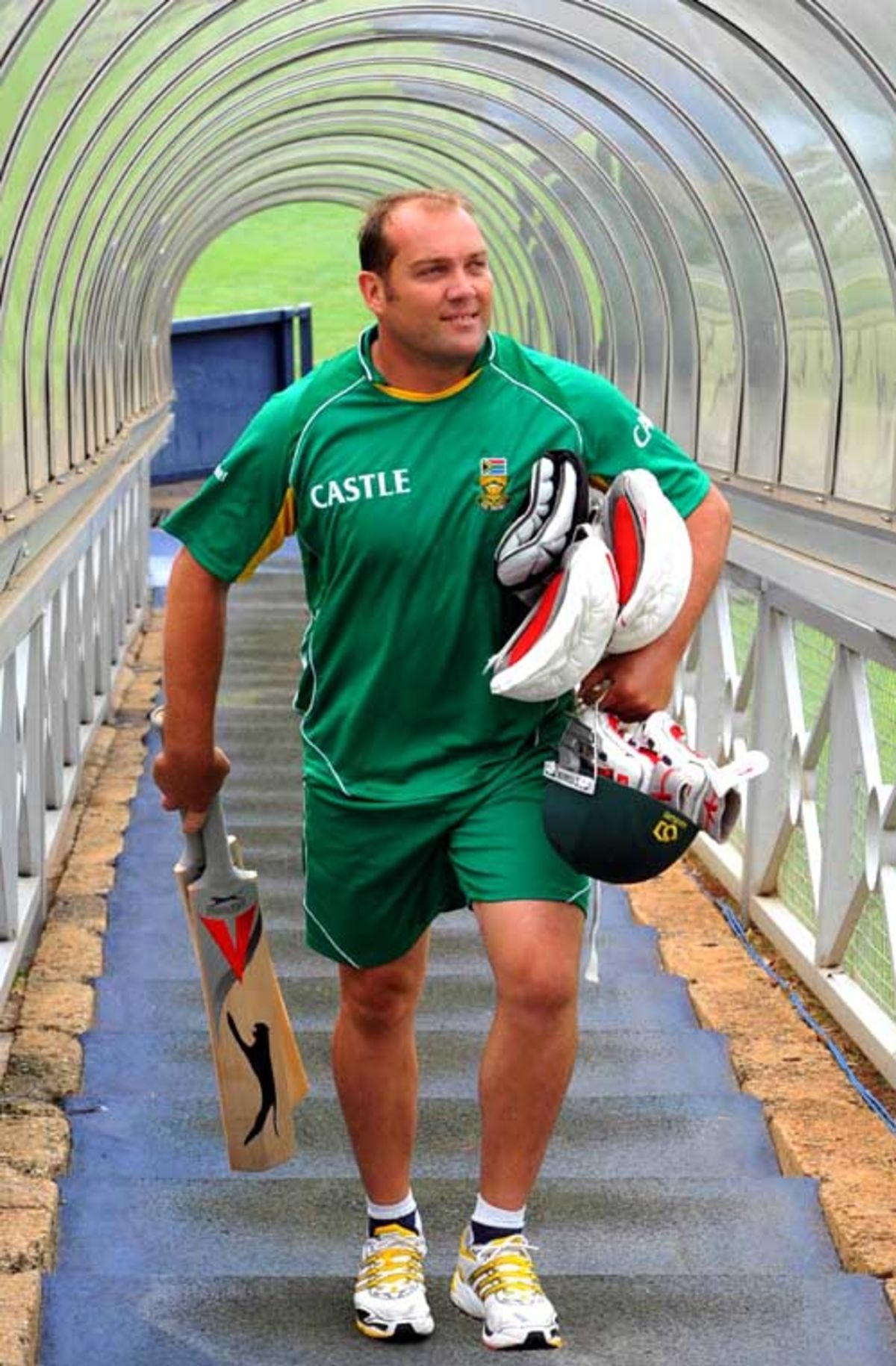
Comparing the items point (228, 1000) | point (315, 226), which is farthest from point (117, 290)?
point (315, 226)

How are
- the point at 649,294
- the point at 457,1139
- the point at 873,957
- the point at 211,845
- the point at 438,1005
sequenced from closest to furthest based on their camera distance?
the point at 211,845 → the point at 457,1139 → the point at 873,957 → the point at 438,1005 → the point at 649,294

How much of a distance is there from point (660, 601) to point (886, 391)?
3254 mm

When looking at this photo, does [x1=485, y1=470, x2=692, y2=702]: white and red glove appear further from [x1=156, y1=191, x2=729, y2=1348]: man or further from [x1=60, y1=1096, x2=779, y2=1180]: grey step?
[x1=60, y1=1096, x2=779, y2=1180]: grey step

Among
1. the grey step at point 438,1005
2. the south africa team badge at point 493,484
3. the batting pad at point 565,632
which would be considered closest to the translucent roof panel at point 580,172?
the grey step at point 438,1005

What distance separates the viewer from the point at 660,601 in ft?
12.3

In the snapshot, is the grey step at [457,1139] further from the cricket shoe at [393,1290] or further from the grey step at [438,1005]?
the cricket shoe at [393,1290]

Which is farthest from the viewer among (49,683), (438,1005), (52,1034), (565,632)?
(49,683)

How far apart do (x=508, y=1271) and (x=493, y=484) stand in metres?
1.34

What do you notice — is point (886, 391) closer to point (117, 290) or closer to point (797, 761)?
point (797, 761)

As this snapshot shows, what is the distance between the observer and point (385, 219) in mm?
3865

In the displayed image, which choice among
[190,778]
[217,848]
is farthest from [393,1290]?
[190,778]

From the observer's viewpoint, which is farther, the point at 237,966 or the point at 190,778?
the point at 237,966

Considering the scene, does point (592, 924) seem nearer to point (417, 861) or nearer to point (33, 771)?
point (417, 861)

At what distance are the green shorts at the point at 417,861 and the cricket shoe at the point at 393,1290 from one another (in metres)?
0.51
